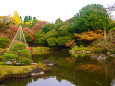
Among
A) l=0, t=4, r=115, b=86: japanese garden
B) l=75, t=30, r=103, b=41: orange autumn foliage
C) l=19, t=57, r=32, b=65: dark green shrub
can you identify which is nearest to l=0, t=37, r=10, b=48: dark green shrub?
l=0, t=4, r=115, b=86: japanese garden

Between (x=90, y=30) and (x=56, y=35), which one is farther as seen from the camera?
(x=56, y=35)

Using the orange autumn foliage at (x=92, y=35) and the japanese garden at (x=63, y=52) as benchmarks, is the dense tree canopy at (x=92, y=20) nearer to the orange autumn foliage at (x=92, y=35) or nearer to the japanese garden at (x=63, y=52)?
the japanese garden at (x=63, y=52)

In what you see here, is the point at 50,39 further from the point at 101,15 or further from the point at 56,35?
the point at 101,15

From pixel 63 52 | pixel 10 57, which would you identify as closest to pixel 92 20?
pixel 63 52

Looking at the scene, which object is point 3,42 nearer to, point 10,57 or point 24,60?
point 10,57

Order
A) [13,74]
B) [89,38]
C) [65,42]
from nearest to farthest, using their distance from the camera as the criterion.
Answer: [13,74] < [89,38] < [65,42]

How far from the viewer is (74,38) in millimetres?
26109

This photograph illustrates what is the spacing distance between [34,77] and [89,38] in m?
16.7

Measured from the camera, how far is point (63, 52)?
2472 cm

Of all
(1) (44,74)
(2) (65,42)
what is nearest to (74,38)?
(2) (65,42)

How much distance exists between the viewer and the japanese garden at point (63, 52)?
7449mm

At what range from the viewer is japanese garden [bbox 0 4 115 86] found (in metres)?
7.45

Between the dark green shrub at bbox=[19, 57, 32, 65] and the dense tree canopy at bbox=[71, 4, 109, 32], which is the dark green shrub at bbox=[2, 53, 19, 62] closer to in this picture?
the dark green shrub at bbox=[19, 57, 32, 65]

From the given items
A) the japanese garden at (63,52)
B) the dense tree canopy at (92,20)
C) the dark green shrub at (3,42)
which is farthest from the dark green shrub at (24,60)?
the dense tree canopy at (92,20)
